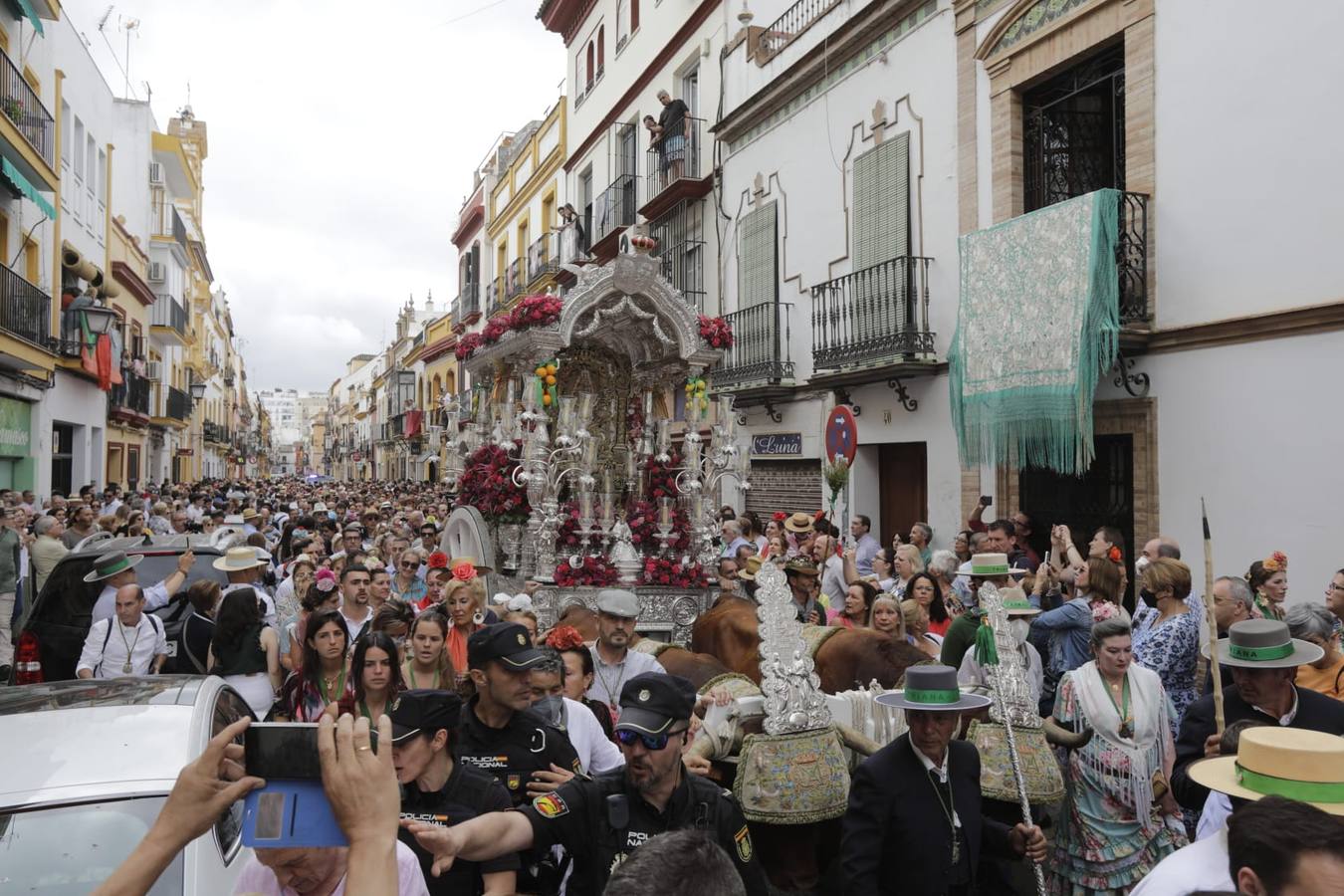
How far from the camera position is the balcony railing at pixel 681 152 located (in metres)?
19.1

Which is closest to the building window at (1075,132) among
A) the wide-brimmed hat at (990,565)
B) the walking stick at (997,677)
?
the wide-brimmed hat at (990,565)

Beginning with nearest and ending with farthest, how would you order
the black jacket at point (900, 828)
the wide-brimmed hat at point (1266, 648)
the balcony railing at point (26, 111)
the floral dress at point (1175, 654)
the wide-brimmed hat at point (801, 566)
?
the black jacket at point (900, 828) < the wide-brimmed hat at point (1266, 648) < the floral dress at point (1175, 654) < the wide-brimmed hat at point (801, 566) < the balcony railing at point (26, 111)

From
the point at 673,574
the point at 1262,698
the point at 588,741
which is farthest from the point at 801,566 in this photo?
the point at 1262,698

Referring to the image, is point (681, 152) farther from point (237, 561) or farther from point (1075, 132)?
point (237, 561)

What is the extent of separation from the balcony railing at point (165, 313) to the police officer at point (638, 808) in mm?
30324

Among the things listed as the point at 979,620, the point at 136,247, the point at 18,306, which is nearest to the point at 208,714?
the point at 979,620

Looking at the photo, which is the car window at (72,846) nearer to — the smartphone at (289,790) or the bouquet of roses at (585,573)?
the smartphone at (289,790)

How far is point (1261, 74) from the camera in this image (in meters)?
8.55

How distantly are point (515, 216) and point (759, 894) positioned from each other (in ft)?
101

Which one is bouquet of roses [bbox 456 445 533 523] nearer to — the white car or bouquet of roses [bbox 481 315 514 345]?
bouquet of roses [bbox 481 315 514 345]

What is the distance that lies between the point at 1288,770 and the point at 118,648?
6.05 metres

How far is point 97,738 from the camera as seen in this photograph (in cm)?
331

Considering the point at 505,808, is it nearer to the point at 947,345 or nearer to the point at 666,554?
the point at 666,554

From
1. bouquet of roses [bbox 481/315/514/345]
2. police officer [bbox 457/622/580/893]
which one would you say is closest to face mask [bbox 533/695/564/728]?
police officer [bbox 457/622/580/893]
